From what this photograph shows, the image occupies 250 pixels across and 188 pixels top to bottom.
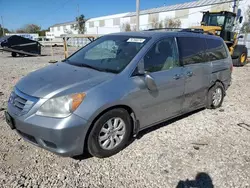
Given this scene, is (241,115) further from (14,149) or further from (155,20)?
(155,20)

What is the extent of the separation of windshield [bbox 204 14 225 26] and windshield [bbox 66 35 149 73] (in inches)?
414

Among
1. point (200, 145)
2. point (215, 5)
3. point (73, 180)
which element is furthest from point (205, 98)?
point (215, 5)

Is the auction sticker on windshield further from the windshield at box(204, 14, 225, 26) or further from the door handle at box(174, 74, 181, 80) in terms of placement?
the windshield at box(204, 14, 225, 26)

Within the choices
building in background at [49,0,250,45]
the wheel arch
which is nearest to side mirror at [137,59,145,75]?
the wheel arch

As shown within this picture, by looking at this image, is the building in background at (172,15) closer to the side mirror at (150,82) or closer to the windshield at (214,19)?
the windshield at (214,19)

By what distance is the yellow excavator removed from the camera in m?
12.0

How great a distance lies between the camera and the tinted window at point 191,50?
12.8 ft

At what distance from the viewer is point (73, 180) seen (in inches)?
102

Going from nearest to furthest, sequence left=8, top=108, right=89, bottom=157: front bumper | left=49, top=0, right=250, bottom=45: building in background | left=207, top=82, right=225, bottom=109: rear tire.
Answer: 1. left=8, top=108, right=89, bottom=157: front bumper
2. left=207, top=82, right=225, bottom=109: rear tire
3. left=49, top=0, right=250, bottom=45: building in background

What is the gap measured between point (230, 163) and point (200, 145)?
1.77 ft

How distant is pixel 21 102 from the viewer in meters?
2.79

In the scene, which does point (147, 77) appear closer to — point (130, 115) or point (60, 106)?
point (130, 115)

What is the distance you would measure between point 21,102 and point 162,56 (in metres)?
2.17

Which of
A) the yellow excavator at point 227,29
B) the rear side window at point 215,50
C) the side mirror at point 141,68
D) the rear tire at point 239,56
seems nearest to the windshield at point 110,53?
the side mirror at point 141,68
